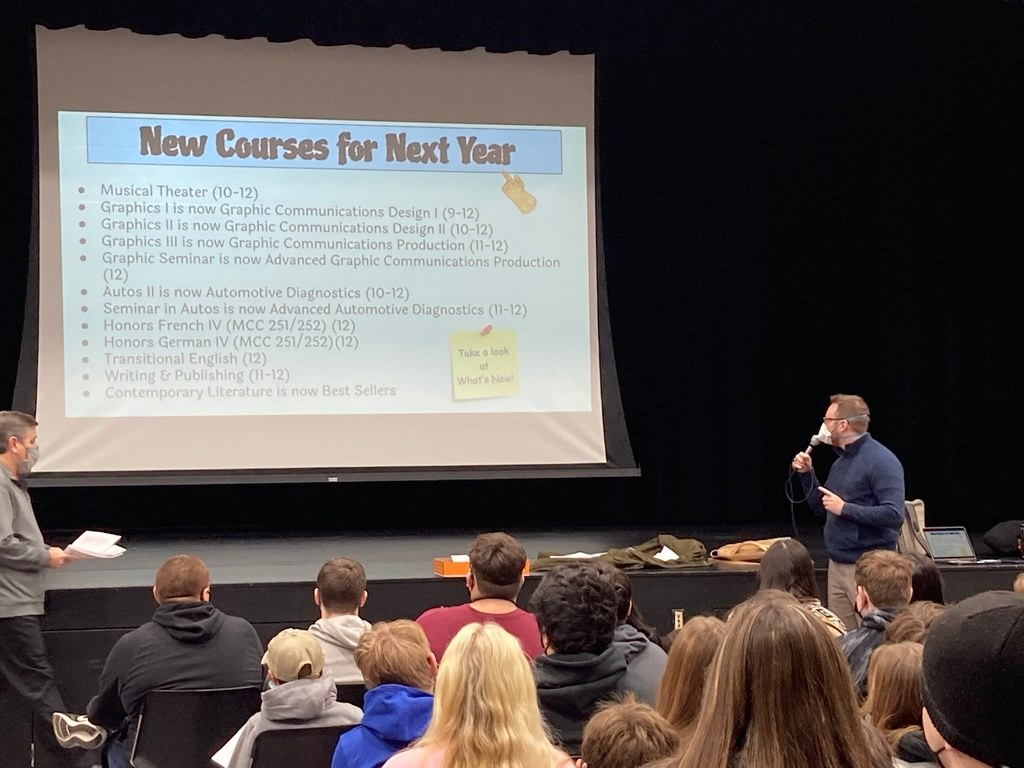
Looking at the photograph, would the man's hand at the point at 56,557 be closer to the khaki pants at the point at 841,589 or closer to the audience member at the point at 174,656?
the audience member at the point at 174,656

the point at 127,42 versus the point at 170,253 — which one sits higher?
the point at 127,42

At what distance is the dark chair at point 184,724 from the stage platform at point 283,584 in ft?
4.98

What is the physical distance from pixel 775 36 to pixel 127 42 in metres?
3.80

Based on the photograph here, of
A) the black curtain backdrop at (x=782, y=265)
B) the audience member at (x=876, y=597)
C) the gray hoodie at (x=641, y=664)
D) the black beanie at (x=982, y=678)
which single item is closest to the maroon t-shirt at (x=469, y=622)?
the gray hoodie at (x=641, y=664)

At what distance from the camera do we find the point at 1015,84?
Answer: 681 centimetres

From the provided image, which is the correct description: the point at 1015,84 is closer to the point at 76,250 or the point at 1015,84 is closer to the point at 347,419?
the point at 347,419

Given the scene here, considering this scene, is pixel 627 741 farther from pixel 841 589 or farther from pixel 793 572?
pixel 841 589

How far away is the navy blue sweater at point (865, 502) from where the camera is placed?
423 cm

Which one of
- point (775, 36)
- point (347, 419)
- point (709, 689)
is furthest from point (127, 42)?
point (709, 689)

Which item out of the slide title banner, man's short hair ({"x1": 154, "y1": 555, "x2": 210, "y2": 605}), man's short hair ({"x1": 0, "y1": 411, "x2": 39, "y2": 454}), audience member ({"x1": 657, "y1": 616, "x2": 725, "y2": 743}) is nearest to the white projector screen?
the slide title banner

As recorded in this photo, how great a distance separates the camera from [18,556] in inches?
147

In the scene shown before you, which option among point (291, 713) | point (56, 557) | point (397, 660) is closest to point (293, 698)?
point (291, 713)

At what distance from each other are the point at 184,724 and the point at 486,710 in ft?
4.22

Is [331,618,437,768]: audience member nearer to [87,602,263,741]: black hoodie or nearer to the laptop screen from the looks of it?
[87,602,263,741]: black hoodie
